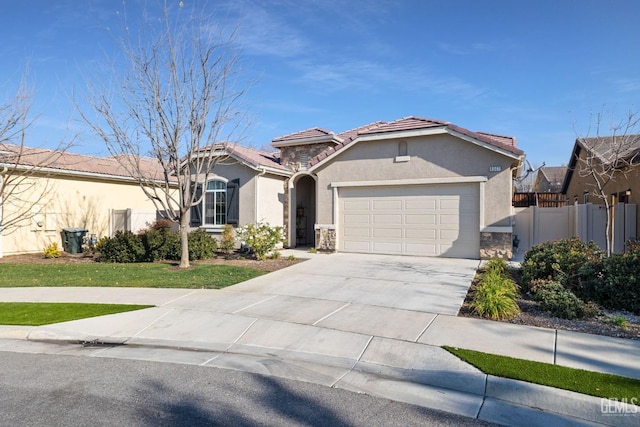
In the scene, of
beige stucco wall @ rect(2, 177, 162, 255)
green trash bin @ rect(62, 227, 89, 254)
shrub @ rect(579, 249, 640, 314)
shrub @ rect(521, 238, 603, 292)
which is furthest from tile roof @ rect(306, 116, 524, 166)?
green trash bin @ rect(62, 227, 89, 254)

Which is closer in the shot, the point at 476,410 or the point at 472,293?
the point at 476,410

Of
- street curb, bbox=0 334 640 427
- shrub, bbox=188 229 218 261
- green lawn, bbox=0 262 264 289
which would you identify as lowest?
street curb, bbox=0 334 640 427

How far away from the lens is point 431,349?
5609 mm

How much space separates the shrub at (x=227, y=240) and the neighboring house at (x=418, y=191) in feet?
11.7

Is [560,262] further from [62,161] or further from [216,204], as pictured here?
[62,161]

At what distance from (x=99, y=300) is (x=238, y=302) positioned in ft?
9.60

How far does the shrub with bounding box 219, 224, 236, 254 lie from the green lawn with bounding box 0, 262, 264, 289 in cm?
337

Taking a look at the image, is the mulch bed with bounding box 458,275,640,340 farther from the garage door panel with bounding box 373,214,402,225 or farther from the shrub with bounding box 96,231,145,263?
the shrub with bounding box 96,231,145,263

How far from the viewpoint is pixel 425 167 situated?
14.3m

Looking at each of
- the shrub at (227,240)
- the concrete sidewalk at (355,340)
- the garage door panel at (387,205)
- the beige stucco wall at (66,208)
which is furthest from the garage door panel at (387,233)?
the beige stucco wall at (66,208)

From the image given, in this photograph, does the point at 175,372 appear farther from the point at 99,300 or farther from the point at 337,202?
the point at 337,202

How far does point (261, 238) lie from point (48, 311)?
709 cm

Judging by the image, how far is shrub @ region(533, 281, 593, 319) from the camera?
22.7 feet

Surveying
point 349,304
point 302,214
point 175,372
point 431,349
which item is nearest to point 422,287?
point 349,304
